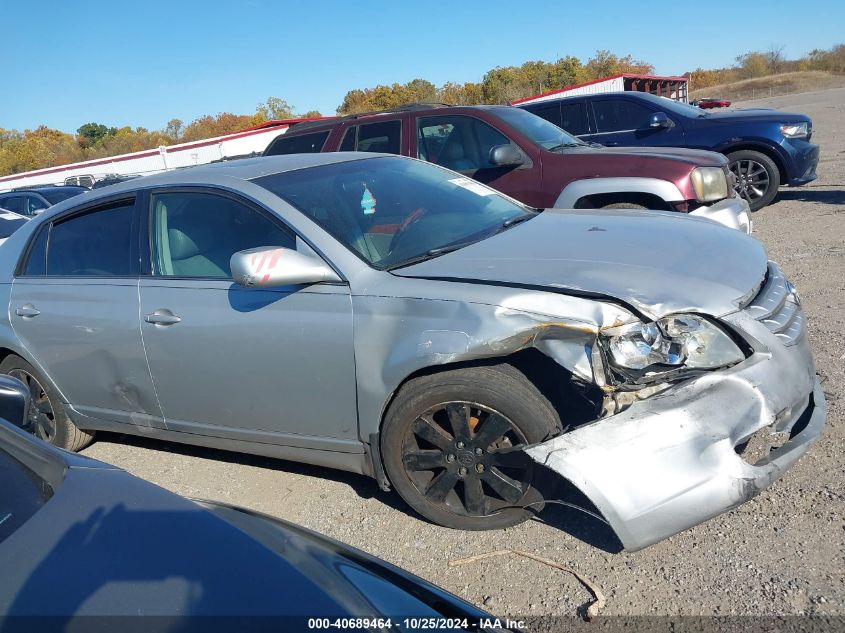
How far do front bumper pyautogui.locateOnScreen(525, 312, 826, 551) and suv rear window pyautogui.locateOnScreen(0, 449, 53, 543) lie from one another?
1.60m

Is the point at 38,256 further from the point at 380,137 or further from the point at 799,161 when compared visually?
the point at 799,161

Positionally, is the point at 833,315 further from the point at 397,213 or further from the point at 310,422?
the point at 310,422

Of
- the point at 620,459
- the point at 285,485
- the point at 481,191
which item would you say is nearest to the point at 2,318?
the point at 285,485

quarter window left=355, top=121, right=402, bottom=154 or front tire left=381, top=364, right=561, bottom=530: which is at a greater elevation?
quarter window left=355, top=121, right=402, bottom=154

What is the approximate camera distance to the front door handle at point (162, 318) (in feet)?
11.7

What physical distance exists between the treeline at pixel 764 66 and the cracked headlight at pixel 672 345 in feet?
236

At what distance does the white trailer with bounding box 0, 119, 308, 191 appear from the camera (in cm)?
2870

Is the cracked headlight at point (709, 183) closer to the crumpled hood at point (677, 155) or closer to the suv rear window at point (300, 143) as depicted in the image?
the crumpled hood at point (677, 155)

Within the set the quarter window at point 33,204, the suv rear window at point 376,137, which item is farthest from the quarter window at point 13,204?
the suv rear window at point 376,137

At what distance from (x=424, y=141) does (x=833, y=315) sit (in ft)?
13.8

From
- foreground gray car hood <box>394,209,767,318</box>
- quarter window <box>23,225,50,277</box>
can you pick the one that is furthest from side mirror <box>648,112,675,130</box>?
quarter window <box>23,225,50,277</box>

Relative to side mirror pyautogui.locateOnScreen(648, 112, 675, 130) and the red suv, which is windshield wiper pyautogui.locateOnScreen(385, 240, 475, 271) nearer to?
the red suv

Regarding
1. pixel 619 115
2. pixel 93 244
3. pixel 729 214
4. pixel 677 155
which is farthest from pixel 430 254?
pixel 619 115

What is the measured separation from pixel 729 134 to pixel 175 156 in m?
26.0
